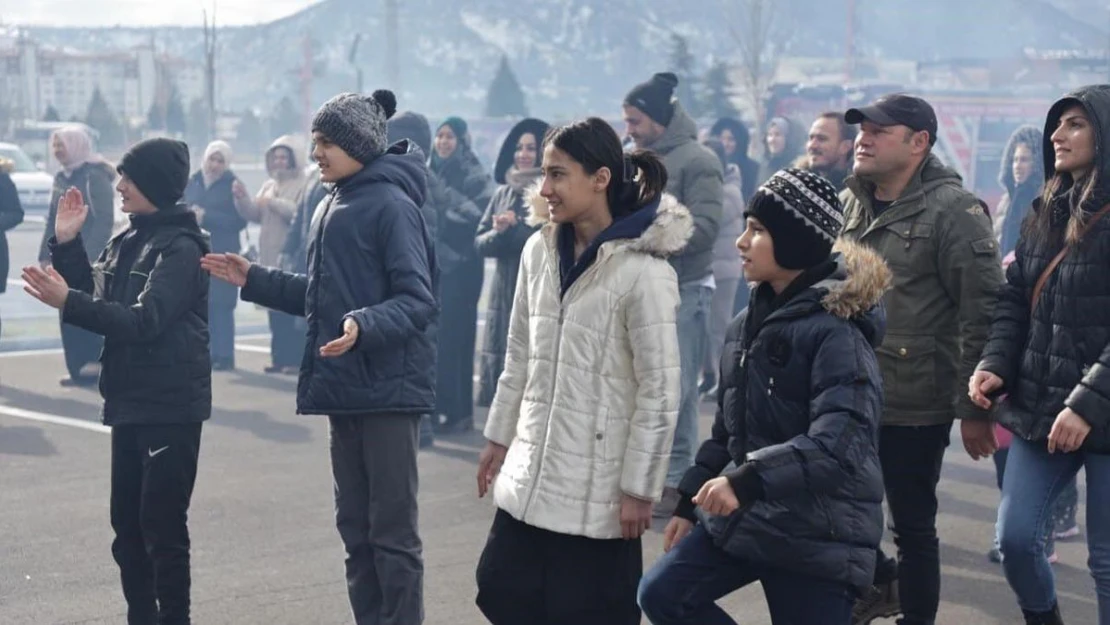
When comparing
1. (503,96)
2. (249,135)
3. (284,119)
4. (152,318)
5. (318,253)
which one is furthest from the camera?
(249,135)

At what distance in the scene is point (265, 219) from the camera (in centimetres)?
1264

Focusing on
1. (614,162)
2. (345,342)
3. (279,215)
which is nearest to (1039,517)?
(614,162)

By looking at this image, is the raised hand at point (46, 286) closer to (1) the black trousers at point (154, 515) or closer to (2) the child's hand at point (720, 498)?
(1) the black trousers at point (154, 515)

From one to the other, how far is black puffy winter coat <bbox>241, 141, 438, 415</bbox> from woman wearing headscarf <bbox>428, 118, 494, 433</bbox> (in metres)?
4.53

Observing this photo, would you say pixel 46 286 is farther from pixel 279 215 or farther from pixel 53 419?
pixel 279 215

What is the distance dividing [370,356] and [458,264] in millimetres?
4748

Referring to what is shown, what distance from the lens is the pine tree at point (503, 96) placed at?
89188mm

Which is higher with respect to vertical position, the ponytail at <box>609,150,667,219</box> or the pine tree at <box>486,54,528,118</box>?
the ponytail at <box>609,150,667,219</box>

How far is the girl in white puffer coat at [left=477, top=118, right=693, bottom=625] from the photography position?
166 inches

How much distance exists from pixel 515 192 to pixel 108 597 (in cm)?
394

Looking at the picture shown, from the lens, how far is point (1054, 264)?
481 centimetres

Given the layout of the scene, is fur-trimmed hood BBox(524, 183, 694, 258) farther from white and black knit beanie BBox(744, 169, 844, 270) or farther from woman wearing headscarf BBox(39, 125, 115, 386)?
woman wearing headscarf BBox(39, 125, 115, 386)

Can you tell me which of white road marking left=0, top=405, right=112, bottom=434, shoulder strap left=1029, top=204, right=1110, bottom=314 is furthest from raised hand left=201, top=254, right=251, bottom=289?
white road marking left=0, top=405, right=112, bottom=434

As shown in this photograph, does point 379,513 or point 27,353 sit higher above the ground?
point 379,513
